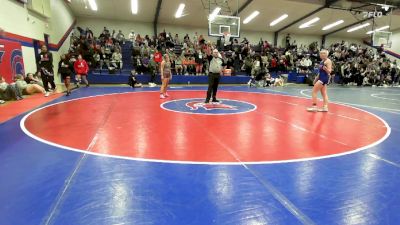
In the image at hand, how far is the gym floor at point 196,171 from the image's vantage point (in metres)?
2.45

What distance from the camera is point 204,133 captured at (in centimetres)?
513

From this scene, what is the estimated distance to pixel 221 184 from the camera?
3.03m

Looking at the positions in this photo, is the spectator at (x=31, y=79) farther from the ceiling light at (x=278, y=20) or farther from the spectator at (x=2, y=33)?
the ceiling light at (x=278, y=20)

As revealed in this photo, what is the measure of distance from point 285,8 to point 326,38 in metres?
10.2

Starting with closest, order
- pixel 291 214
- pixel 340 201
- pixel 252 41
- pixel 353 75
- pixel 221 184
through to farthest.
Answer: pixel 291 214, pixel 340 201, pixel 221 184, pixel 353 75, pixel 252 41

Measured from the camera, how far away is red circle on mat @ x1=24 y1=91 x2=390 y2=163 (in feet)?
13.4

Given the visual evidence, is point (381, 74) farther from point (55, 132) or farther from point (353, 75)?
point (55, 132)

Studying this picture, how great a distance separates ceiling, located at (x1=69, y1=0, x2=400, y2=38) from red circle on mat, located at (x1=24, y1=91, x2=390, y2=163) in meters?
14.8

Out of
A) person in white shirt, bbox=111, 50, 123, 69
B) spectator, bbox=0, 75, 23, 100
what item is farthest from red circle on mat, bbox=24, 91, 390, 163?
person in white shirt, bbox=111, 50, 123, 69

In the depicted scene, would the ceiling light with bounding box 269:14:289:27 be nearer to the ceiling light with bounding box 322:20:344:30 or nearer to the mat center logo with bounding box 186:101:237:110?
the ceiling light with bounding box 322:20:344:30

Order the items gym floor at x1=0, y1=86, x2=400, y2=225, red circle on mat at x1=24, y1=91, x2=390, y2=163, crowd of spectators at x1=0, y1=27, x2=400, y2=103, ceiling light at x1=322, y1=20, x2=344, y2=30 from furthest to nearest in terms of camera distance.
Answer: ceiling light at x1=322, y1=20, x2=344, y2=30 < crowd of spectators at x1=0, y1=27, x2=400, y2=103 < red circle on mat at x1=24, y1=91, x2=390, y2=163 < gym floor at x1=0, y1=86, x2=400, y2=225

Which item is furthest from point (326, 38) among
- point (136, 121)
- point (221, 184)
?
point (221, 184)

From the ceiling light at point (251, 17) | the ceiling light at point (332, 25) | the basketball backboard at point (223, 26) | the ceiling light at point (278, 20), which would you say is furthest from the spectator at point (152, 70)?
the ceiling light at point (332, 25)

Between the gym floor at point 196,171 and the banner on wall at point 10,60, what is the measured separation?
15.6 feet
